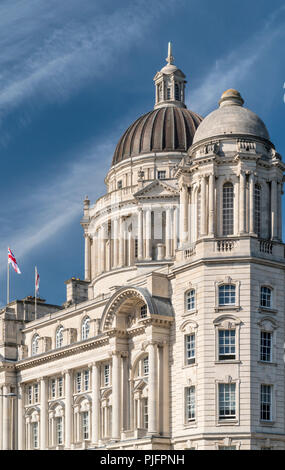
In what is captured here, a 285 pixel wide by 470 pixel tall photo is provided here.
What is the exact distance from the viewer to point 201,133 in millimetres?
82250

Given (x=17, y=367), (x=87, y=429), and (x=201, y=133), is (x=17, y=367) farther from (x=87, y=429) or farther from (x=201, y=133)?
(x=201, y=133)

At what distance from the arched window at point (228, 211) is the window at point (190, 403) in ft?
40.7

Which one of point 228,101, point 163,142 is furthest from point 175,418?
point 163,142

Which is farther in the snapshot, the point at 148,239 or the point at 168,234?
the point at 148,239

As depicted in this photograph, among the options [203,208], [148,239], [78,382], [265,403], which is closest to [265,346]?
[265,403]

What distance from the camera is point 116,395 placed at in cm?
8269

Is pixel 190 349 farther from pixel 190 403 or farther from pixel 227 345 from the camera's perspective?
pixel 190 403

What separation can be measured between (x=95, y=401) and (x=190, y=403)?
15.1 meters

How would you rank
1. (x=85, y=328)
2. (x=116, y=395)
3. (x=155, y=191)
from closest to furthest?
(x=116, y=395)
(x=85, y=328)
(x=155, y=191)

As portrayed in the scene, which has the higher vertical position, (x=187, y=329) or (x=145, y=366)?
(x=187, y=329)
